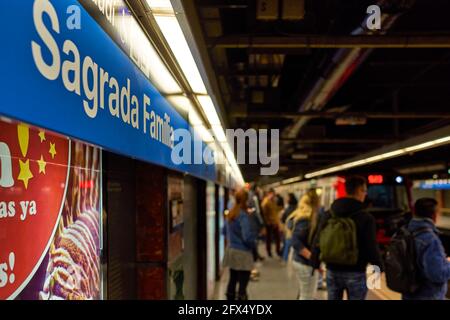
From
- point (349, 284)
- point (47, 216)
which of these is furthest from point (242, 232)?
point (47, 216)

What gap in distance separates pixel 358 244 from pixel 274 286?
3840 millimetres

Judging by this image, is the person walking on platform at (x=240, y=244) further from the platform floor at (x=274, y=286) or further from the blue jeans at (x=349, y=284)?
the blue jeans at (x=349, y=284)

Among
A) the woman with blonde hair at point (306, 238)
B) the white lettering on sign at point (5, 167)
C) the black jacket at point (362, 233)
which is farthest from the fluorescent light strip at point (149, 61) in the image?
the woman with blonde hair at point (306, 238)

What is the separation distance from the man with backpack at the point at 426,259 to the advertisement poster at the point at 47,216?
83.8 inches

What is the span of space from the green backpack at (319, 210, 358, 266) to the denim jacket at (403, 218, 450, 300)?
414 mm

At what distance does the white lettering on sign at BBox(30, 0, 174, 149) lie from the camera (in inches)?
38.4

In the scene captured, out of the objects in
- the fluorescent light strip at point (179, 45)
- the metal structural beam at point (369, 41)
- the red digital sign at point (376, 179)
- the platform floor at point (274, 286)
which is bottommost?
the platform floor at point (274, 286)

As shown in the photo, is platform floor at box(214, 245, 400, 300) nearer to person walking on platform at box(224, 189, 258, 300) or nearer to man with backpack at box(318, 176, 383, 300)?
person walking on platform at box(224, 189, 258, 300)

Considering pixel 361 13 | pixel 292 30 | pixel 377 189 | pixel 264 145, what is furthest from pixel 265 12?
pixel 377 189

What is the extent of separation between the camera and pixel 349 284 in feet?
11.3

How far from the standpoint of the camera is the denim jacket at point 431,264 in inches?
121

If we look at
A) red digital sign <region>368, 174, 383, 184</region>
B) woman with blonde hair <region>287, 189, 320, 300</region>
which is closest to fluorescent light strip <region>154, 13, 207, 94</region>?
woman with blonde hair <region>287, 189, 320, 300</region>

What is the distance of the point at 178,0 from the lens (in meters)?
1.51

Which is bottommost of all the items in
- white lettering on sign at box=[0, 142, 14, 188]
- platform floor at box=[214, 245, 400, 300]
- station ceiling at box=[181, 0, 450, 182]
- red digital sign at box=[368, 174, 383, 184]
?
platform floor at box=[214, 245, 400, 300]
